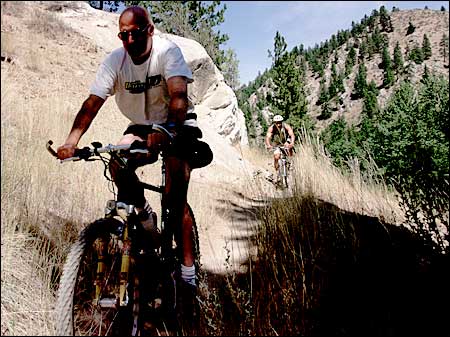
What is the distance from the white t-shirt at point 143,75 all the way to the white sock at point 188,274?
3.22ft

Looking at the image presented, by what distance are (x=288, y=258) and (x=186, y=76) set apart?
1.44 m

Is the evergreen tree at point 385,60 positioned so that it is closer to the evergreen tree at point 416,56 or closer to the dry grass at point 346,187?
the evergreen tree at point 416,56

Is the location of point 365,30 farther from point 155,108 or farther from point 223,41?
point 155,108

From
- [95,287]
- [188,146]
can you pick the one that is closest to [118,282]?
[95,287]

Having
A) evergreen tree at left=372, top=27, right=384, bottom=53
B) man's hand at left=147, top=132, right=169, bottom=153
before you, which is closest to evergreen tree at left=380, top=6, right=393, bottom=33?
evergreen tree at left=372, top=27, right=384, bottom=53

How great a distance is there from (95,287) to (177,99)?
104cm

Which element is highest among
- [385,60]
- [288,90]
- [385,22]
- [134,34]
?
[385,22]

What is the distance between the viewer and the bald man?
221 centimetres

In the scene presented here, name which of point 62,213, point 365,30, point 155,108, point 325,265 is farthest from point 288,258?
point 365,30

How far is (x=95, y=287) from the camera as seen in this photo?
1.90m

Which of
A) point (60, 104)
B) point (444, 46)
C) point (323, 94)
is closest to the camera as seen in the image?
point (60, 104)

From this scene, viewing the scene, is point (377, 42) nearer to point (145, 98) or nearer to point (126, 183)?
point (145, 98)

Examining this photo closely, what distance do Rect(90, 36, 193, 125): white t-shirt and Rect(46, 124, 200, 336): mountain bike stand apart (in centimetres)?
48

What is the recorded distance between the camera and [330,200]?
13.6 ft
